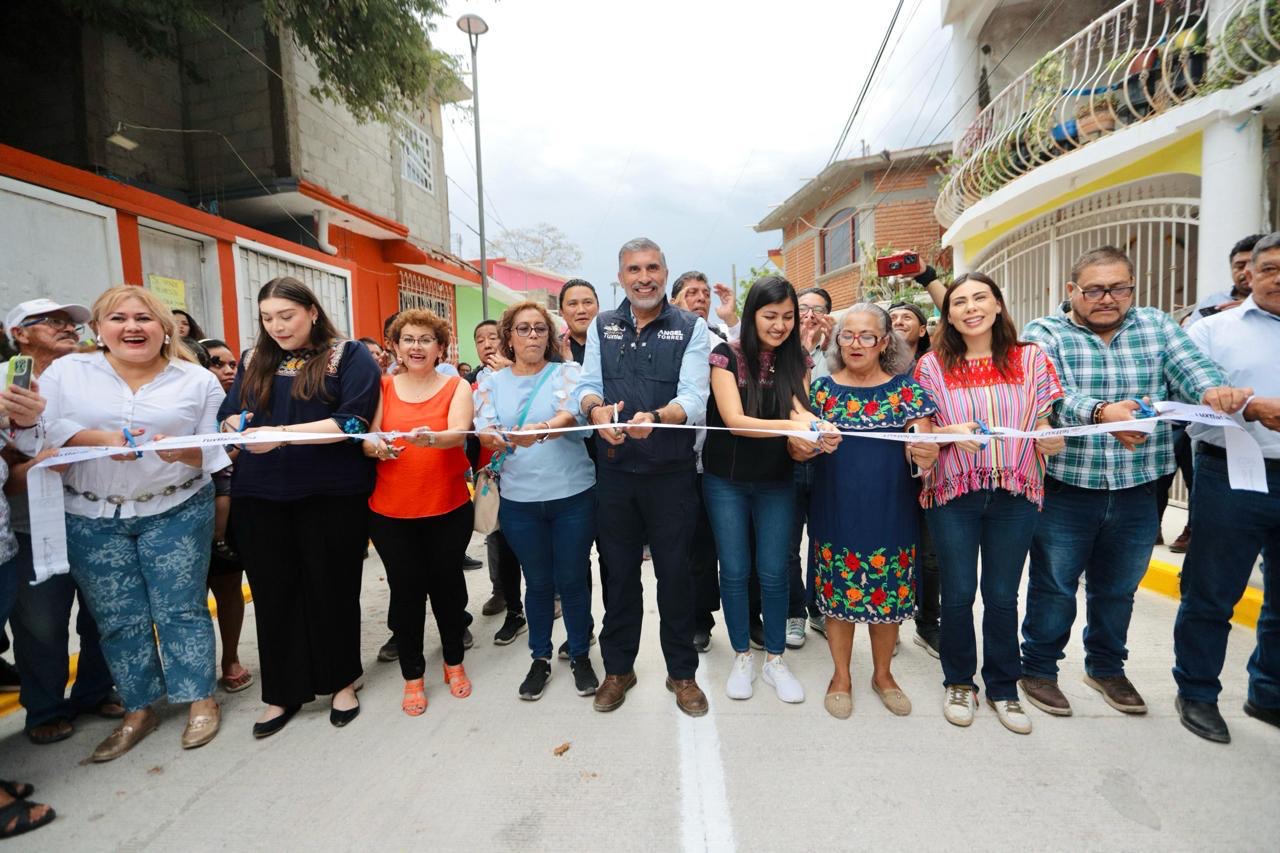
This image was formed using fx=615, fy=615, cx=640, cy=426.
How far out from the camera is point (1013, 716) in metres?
2.68

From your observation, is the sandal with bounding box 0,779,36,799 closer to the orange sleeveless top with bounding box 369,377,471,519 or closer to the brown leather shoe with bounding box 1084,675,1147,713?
the orange sleeveless top with bounding box 369,377,471,519

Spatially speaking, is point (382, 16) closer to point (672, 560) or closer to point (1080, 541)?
point (672, 560)

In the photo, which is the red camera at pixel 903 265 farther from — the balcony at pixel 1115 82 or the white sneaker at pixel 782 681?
the balcony at pixel 1115 82

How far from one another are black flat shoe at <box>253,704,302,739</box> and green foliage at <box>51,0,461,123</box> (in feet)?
21.8

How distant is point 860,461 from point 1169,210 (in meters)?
6.65

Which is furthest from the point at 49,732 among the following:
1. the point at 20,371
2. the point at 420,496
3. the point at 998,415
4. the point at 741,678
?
the point at 998,415

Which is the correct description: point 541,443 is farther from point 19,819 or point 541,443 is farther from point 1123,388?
point 1123,388

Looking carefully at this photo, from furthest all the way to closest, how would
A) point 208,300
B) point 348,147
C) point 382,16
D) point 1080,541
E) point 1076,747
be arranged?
point 348,147 < point 208,300 < point 382,16 < point 1080,541 < point 1076,747

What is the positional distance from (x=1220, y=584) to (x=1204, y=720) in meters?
0.58

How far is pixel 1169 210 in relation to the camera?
21.7ft

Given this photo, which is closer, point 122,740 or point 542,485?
point 122,740

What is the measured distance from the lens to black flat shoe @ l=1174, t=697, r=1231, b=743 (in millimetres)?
2559

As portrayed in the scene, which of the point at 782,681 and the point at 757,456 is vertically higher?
the point at 757,456

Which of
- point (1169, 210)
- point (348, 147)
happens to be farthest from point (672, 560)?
point (348, 147)
